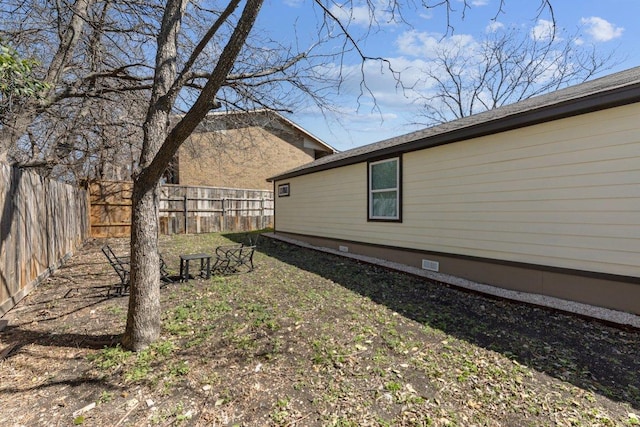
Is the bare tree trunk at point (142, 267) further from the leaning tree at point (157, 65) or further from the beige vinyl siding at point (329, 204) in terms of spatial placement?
the beige vinyl siding at point (329, 204)

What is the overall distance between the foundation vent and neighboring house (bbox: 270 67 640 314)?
20 mm

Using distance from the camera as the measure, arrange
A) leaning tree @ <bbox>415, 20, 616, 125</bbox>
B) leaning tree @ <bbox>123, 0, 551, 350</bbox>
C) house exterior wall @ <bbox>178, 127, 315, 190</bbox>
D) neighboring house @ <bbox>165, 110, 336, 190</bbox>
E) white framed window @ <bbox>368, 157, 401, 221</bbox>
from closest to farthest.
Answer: leaning tree @ <bbox>123, 0, 551, 350</bbox> → white framed window @ <bbox>368, 157, 401, 221</bbox> → neighboring house @ <bbox>165, 110, 336, 190</bbox> → leaning tree @ <bbox>415, 20, 616, 125</bbox> → house exterior wall @ <bbox>178, 127, 315, 190</bbox>

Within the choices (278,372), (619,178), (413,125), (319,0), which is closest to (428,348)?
(278,372)

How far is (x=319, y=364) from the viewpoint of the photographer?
3057 millimetres

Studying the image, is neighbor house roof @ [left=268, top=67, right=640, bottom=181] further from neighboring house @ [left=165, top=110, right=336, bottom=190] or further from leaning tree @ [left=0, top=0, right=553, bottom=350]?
neighboring house @ [left=165, top=110, right=336, bottom=190]

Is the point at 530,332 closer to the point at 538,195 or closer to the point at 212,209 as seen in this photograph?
the point at 538,195

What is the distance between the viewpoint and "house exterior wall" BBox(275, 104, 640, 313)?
4020 millimetres

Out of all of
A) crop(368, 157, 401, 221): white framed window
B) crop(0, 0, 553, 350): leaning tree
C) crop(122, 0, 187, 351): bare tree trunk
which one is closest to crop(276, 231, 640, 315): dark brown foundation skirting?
crop(368, 157, 401, 221): white framed window

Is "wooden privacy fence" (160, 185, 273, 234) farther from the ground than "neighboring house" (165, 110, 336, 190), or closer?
closer

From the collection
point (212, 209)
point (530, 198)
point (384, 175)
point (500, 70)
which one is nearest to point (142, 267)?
point (530, 198)

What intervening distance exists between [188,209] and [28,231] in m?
8.83

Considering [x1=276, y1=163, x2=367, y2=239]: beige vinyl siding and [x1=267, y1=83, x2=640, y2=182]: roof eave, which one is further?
[x1=276, y1=163, x2=367, y2=239]: beige vinyl siding

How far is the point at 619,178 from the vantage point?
4.02 meters

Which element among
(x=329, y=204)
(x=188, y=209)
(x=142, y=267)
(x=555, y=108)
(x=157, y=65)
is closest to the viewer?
(x=142, y=267)
